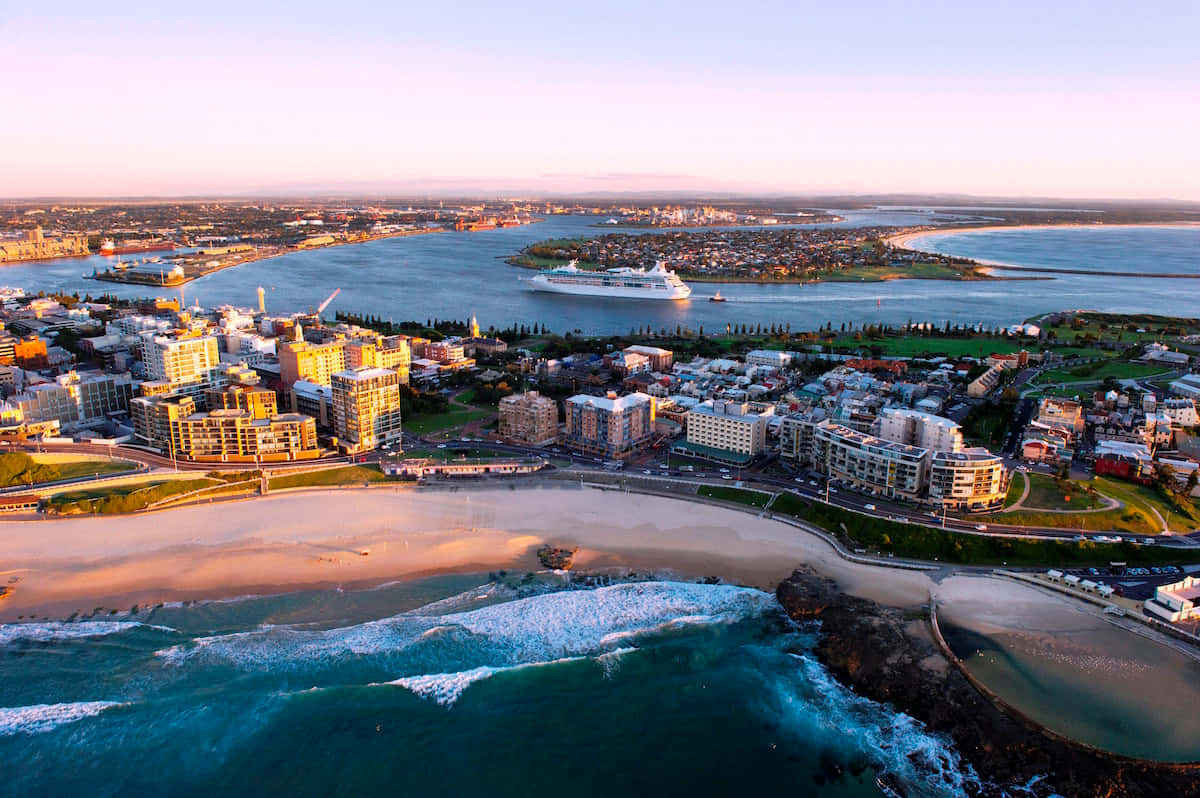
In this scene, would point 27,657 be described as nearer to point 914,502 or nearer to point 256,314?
point 914,502

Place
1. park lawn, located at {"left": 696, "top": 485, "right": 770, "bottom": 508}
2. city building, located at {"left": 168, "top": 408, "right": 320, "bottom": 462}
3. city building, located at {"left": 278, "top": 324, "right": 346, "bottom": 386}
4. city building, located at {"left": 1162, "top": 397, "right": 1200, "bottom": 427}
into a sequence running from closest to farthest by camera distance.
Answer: park lawn, located at {"left": 696, "top": 485, "right": 770, "bottom": 508}, city building, located at {"left": 168, "top": 408, "right": 320, "bottom": 462}, city building, located at {"left": 1162, "top": 397, "right": 1200, "bottom": 427}, city building, located at {"left": 278, "top": 324, "right": 346, "bottom": 386}

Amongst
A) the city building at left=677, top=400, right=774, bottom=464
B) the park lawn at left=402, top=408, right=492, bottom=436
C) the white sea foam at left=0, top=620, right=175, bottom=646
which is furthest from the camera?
the park lawn at left=402, top=408, right=492, bottom=436

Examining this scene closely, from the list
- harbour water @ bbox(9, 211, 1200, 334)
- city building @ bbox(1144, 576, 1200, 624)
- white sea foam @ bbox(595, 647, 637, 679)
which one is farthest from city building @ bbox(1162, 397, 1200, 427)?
harbour water @ bbox(9, 211, 1200, 334)

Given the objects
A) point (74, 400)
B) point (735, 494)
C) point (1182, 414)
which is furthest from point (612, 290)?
point (735, 494)

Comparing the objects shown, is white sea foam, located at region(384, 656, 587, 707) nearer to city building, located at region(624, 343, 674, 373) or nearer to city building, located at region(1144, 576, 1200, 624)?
city building, located at region(1144, 576, 1200, 624)

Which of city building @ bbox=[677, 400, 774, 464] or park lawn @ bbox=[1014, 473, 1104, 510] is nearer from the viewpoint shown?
park lawn @ bbox=[1014, 473, 1104, 510]

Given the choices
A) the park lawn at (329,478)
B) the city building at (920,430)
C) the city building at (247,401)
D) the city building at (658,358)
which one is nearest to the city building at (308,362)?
the city building at (247,401)
